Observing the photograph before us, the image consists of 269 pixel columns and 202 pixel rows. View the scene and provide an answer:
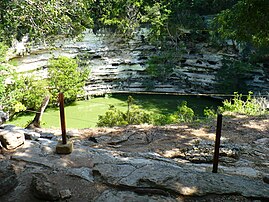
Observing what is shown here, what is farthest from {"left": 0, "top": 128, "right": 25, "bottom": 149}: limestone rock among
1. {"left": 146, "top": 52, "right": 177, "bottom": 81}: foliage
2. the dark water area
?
{"left": 146, "top": 52, "right": 177, "bottom": 81}: foliage

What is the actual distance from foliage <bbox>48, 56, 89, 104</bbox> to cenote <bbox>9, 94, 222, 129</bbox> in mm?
675

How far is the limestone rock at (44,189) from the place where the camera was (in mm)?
2258

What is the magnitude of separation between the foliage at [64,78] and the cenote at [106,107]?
675 millimetres

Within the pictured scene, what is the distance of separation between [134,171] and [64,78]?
11.5 m

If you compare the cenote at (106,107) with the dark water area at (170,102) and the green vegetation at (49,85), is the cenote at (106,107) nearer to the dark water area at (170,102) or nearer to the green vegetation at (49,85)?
the dark water area at (170,102)

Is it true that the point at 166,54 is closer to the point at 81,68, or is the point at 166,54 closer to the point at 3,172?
the point at 81,68

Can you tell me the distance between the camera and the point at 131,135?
16.1 ft

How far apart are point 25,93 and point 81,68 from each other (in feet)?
12.8

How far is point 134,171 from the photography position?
9.18ft

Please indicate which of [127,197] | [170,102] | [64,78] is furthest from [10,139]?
[170,102]

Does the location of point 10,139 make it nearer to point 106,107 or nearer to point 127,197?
point 127,197

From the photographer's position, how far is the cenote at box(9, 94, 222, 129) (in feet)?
→ 36.2

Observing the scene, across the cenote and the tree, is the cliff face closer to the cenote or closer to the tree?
the cenote

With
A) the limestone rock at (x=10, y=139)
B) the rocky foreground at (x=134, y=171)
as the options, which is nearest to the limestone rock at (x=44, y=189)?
the rocky foreground at (x=134, y=171)
